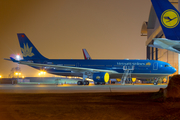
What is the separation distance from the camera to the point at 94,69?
27500 mm

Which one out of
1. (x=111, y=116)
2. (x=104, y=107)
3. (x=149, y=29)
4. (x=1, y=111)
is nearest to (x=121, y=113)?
(x=111, y=116)

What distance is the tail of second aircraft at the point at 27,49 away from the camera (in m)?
31.1

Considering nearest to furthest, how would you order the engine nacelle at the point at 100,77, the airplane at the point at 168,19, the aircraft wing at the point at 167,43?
the aircraft wing at the point at 167,43 → the airplane at the point at 168,19 → the engine nacelle at the point at 100,77

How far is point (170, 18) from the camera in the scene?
10336 mm

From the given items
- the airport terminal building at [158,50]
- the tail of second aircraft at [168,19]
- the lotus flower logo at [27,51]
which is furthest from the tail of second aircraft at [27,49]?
the tail of second aircraft at [168,19]

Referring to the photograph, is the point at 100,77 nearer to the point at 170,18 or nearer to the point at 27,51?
the point at 27,51

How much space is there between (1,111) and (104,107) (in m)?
3.59

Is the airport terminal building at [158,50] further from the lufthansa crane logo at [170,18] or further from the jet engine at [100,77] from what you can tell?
the lufthansa crane logo at [170,18]

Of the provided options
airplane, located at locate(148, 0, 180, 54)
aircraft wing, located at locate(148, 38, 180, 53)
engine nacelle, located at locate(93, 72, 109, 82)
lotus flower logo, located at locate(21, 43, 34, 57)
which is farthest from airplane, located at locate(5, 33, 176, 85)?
aircraft wing, located at locate(148, 38, 180, 53)

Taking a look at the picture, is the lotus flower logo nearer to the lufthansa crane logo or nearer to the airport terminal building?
the airport terminal building

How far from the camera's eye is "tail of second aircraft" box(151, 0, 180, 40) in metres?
10.1

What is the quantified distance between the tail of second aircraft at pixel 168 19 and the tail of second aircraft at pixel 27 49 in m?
23.3

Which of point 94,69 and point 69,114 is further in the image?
point 94,69

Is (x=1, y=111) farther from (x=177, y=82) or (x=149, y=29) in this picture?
(x=149, y=29)
